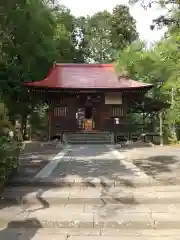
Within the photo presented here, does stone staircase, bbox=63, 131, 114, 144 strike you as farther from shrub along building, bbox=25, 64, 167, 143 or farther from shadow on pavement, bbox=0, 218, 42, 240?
shadow on pavement, bbox=0, 218, 42, 240

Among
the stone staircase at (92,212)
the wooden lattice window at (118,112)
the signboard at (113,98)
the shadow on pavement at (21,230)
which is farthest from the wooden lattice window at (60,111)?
the shadow on pavement at (21,230)

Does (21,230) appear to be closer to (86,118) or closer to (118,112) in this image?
(118,112)

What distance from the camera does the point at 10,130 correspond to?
295 inches

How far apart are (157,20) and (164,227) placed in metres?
5.10

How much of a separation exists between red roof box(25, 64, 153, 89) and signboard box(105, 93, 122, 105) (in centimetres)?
67

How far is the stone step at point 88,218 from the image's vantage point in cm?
505

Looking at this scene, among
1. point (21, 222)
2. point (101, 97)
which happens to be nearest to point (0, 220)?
point (21, 222)

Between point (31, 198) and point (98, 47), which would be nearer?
point (31, 198)

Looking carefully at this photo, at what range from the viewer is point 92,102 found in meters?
21.3

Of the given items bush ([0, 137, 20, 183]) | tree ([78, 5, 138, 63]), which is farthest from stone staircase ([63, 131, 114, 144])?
tree ([78, 5, 138, 63])

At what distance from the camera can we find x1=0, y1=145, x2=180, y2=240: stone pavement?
484cm

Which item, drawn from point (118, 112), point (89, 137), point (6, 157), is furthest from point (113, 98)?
point (6, 157)

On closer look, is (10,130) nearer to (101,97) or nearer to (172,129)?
(101,97)

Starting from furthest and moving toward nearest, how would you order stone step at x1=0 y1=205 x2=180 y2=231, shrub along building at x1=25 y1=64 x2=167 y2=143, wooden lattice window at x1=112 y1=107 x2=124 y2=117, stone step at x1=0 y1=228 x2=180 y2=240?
wooden lattice window at x1=112 y1=107 x2=124 y2=117
shrub along building at x1=25 y1=64 x2=167 y2=143
stone step at x1=0 y1=205 x2=180 y2=231
stone step at x1=0 y1=228 x2=180 y2=240
